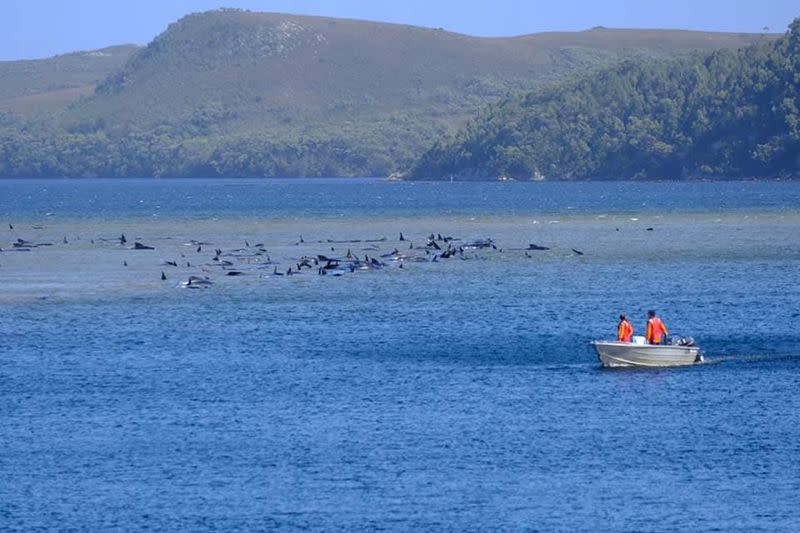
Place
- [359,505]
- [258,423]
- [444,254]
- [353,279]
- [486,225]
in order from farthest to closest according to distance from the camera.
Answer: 1. [486,225]
2. [444,254]
3. [353,279]
4. [258,423]
5. [359,505]

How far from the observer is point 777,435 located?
40875 millimetres

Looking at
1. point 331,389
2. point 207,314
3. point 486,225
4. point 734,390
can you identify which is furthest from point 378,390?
point 486,225

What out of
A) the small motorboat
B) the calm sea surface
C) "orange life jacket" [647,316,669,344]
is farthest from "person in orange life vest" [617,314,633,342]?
the calm sea surface

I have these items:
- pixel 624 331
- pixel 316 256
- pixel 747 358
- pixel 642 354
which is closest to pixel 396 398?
pixel 624 331

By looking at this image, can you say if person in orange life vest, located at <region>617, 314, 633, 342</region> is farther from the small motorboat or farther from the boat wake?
the boat wake

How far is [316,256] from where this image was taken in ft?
322

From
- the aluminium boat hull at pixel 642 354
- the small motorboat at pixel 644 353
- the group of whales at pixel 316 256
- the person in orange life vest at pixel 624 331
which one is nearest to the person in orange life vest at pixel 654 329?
the small motorboat at pixel 644 353

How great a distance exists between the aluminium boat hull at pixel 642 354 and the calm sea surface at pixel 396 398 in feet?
2.53

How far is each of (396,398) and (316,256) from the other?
51464 mm

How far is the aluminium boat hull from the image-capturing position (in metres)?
51.2

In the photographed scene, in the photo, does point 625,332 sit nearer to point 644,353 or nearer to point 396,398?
point 644,353

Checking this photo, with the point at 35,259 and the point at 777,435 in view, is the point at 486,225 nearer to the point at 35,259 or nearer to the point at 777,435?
the point at 35,259

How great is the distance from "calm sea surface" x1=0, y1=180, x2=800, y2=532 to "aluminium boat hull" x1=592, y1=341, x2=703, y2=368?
77cm

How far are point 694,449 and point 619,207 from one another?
131 meters
